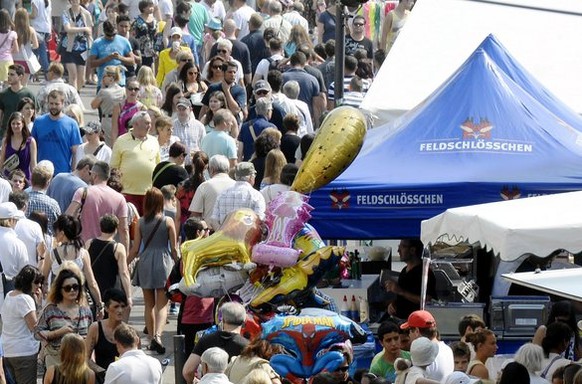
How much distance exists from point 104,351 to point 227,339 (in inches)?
48.3

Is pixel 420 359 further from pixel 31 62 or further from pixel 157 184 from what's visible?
pixel 31 62

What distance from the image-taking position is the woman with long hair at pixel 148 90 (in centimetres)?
2123

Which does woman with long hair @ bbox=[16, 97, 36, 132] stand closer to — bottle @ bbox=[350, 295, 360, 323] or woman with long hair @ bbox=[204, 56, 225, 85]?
woman with long hair @ bbox=[204, 56, 225, 85]

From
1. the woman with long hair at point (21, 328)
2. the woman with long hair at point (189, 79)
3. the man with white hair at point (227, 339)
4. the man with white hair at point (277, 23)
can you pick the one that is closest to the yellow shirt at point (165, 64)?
the woman with long hair at point (189, 79)

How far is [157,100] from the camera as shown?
70.5 feet

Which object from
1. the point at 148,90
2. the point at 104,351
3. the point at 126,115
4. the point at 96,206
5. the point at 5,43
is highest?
the point at 5,43

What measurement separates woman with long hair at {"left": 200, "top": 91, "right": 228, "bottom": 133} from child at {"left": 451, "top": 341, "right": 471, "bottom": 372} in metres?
7.81

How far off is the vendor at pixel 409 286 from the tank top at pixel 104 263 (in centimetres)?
235

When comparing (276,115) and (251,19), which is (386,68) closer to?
(276,115)

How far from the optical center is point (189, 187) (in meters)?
17.3

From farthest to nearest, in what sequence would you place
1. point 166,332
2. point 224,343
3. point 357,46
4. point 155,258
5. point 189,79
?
point 357,46, point 189,79, point 166,332, point 155,258, point 224,343

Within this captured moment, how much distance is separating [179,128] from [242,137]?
2.38ft

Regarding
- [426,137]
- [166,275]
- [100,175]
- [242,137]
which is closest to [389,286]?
[426,137]

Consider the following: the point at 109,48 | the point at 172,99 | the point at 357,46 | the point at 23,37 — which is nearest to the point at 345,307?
the point at 172,99
